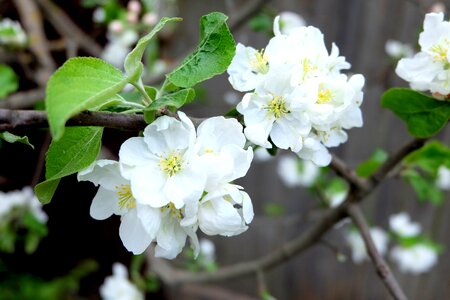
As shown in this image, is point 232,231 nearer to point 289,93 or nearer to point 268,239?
point 289,93

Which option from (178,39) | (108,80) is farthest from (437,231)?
(108,80)

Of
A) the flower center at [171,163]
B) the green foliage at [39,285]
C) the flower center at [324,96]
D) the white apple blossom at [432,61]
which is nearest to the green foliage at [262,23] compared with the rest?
the white apple blossom at [432,61]

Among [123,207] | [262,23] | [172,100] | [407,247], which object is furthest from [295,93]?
[407,247]

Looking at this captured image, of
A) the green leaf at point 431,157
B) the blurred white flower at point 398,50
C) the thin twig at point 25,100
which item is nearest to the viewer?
the green leaf at point 431,157

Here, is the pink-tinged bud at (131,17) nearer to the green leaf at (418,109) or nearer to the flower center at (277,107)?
the green leaf at (418,109)

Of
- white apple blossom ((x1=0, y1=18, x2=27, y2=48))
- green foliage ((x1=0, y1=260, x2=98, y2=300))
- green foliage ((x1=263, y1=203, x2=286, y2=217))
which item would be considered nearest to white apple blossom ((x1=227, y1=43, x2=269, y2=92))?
white apple blossom ((x1=0, y1=18, x2=27, y2=48))

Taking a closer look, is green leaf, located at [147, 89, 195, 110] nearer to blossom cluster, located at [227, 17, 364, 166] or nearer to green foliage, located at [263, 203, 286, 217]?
blossom cluster, located at [227, 17, 364, 166]
